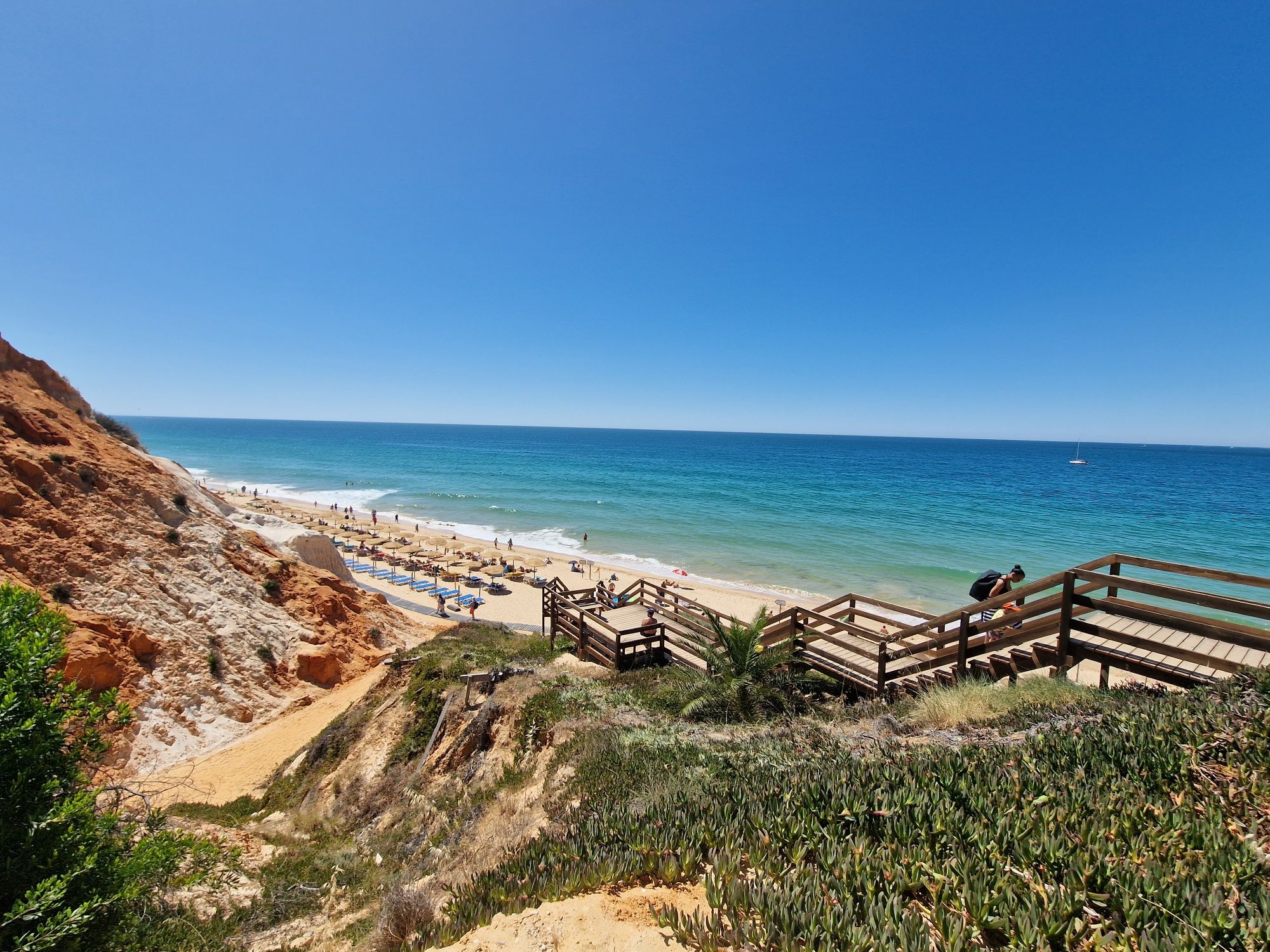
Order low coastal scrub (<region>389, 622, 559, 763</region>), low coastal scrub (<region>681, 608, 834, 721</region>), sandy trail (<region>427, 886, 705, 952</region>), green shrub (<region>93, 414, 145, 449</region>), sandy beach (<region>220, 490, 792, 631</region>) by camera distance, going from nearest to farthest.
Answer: sandy trail (<region>427, 886, 705, 952</region>), low coastal scrub (<region>681, 608, 834, 721</region>), low coastal scrub (<region>389, 622, 559, 763</region>), green shrub (<region>93, 414, 145, 449</region>), sandy beach (<region>220, 490, 792, 631</region>)

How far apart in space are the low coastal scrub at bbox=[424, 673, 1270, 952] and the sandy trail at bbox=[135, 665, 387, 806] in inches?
414

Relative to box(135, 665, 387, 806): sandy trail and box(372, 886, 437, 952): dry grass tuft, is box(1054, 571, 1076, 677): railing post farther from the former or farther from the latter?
box(135, 665, 387, 806): sandy trail

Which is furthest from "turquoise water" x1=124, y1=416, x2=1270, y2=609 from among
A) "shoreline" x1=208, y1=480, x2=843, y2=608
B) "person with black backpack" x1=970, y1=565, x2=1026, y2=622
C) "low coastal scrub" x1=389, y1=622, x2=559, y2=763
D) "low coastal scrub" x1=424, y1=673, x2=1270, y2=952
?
"low coastal scrub" x1=424, y1=673, x2=1270, y2=952

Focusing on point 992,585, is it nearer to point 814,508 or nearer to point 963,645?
point 963,645

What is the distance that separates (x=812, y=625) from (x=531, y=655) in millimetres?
6516

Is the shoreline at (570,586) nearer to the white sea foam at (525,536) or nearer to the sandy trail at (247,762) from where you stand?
the white sea foam at (525,536)

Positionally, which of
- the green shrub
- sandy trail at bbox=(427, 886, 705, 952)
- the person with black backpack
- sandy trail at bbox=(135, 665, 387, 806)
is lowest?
sandy trail at bbox=(135, 665, 387, 806)

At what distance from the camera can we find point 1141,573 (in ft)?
105

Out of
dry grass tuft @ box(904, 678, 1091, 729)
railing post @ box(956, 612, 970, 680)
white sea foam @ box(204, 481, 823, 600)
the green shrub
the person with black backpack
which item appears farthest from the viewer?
white sea foam @ box(204, 481, 823, 600)

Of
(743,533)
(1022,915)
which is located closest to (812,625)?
(1022,915)

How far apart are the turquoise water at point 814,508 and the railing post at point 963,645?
67.6 ft

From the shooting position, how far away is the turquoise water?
32.9m

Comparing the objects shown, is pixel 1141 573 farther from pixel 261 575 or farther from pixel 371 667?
pixel 261 575

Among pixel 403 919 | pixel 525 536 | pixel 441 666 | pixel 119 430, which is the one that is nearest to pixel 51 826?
pixel 403 919
